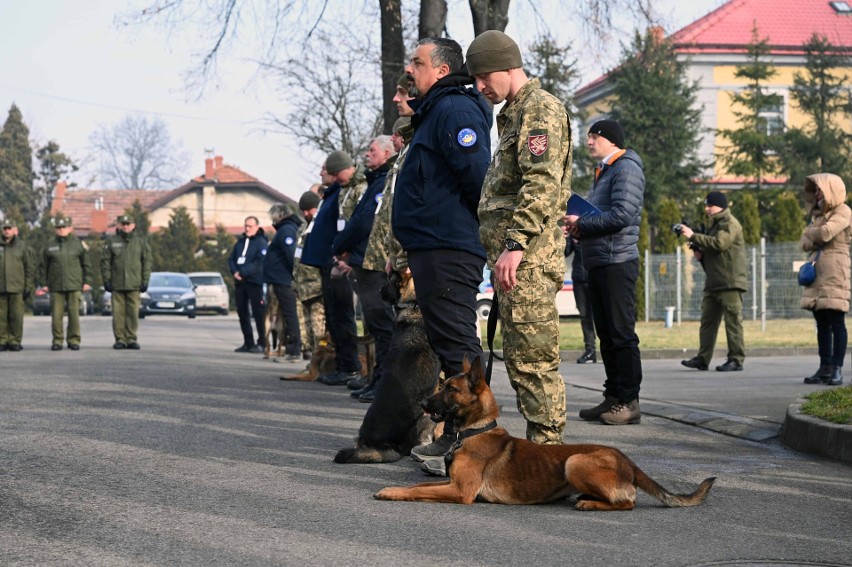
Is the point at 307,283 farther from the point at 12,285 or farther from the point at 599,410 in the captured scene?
the point at 12,285

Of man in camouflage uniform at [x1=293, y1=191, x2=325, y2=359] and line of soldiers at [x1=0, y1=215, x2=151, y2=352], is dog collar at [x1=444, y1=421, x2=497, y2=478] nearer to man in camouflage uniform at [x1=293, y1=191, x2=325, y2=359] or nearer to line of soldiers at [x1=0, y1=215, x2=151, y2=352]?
man in camouflage uniform at [x1=293, y1=191, x2=325, y2=359]

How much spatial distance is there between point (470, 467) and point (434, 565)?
1269 millimetres

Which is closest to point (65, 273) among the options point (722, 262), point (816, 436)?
point (722, 262)

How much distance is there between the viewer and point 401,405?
6824 mm

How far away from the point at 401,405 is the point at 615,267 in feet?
9.29

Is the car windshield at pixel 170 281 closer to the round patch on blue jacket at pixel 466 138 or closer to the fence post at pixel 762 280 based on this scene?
the fence post at pixel 762 280

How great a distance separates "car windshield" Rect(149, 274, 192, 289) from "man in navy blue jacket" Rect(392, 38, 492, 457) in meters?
39.4

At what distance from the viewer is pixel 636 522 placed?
5.22m

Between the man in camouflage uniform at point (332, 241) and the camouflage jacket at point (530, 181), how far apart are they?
565 centimetres

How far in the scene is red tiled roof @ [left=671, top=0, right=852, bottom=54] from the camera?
5103 cm

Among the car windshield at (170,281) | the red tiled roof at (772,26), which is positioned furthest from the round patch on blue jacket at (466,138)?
the red tiled roof at (772,26)

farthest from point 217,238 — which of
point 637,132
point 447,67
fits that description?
point 447,67

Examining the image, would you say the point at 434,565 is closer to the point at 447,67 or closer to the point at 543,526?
the point at 543,526

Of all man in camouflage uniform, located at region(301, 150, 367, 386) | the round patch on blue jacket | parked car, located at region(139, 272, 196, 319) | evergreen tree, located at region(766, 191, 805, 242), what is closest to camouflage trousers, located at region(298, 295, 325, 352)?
man in camouflage uniform, located at region(301, 150, 367, 386)
